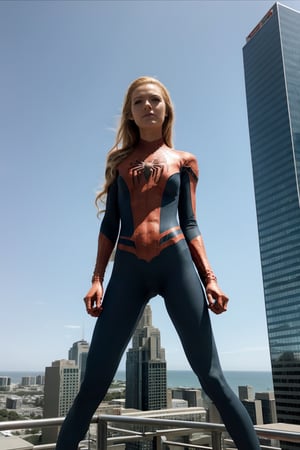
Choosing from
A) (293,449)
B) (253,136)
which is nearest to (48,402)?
(293,449)

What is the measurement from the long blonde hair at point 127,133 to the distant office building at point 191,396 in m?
34.6

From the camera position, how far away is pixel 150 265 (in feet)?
6.81

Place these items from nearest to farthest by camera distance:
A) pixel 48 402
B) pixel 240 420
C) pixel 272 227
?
pixel 240 420, pixel 48 402, pixel 272 227

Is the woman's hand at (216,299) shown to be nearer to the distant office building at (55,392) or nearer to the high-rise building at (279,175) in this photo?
the distant office building at (55,392)

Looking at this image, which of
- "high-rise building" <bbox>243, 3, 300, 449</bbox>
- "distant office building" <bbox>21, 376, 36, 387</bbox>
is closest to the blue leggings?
"distant office building" <bbox>21, 376, 36, 387</bbox>

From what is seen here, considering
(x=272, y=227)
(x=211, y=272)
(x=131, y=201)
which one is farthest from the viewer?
(x=272, y=227)

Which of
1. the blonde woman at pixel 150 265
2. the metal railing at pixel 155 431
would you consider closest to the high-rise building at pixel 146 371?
the metal railing at pixel 155 431

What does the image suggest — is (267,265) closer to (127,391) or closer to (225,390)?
(127,391)

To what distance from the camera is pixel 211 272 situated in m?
2.15

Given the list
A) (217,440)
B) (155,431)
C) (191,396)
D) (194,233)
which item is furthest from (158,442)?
(191,396)

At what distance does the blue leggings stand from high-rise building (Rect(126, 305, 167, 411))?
150 feet

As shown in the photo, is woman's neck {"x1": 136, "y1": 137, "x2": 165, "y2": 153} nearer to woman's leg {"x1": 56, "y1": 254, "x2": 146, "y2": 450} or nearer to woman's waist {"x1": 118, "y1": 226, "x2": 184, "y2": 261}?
woman's waist {"x1": 118, "y1": 226, "x2": 184, "y2": 261}

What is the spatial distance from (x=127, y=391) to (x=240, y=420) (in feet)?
177

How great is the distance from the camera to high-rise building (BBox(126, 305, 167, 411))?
156 feet
